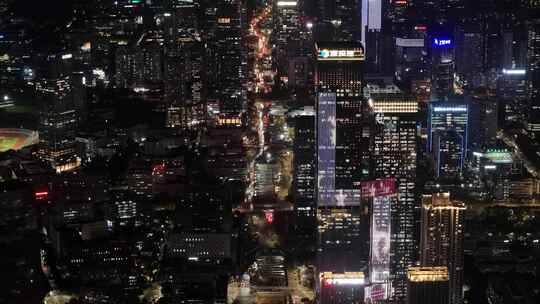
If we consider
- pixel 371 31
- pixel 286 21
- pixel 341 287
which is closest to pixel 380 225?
pixel 341 287

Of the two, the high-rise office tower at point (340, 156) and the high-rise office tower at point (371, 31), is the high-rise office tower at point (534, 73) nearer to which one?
the high-rise office tower at point (371, 31)

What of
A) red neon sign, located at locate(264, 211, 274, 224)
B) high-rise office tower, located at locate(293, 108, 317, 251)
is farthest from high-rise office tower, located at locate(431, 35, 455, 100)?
red neon sign, located at locate(264, 211, 274, 224)

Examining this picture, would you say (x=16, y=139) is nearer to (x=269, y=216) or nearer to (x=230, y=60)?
(x=269, y=216)

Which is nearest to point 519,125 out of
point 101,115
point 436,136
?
point 436,136

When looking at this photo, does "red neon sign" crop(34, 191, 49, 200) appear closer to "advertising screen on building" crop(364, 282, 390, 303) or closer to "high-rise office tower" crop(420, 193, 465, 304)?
"advertising screen on building" crop(364, 282, 390, 303)

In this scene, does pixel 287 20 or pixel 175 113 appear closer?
pixel 175 113

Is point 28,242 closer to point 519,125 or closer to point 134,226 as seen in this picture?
point 134,226

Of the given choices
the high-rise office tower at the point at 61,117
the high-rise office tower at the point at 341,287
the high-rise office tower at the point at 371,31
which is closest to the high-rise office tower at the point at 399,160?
the high-rise office tower at the point at 341,287
